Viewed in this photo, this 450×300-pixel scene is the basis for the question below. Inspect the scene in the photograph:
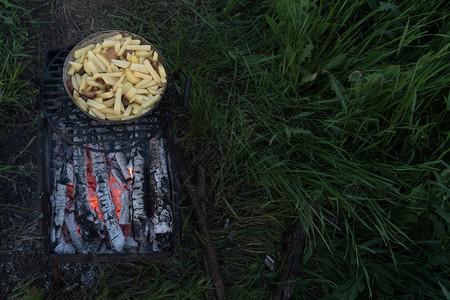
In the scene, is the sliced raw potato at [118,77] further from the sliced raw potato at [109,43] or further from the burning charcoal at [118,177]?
the burning charcoal at [118,177]

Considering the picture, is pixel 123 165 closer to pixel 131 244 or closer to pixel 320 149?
pixel 131 244

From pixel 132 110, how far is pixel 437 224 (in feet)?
6.60

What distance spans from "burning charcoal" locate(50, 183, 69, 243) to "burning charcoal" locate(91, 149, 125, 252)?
220mm

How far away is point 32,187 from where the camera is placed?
257 cm

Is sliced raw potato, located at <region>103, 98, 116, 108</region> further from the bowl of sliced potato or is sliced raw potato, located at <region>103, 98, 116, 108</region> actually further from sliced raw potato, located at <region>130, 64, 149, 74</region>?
sliced raw potato, located at <region>130, 64, 149, 74</region>

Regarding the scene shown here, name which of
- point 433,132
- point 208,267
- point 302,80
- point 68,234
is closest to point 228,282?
point 208,267

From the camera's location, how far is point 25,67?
9.01 ft

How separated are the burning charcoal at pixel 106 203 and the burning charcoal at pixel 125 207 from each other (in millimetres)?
47

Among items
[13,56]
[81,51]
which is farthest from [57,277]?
[13,56]

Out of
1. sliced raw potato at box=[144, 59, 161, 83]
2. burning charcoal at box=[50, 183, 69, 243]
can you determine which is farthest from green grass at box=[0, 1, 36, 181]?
sliced raw potato at box=[144, 59, 161, 83]

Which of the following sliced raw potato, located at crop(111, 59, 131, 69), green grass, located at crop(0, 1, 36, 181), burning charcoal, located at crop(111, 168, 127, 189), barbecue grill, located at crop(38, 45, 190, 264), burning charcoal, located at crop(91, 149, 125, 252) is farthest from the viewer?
green grass, located at crop(0, 1, 36, 181)

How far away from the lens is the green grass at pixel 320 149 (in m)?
2.19

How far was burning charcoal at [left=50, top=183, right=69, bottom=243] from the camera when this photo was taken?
220 cm

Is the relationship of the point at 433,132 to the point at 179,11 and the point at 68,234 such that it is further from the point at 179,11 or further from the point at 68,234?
the point at 68,234
